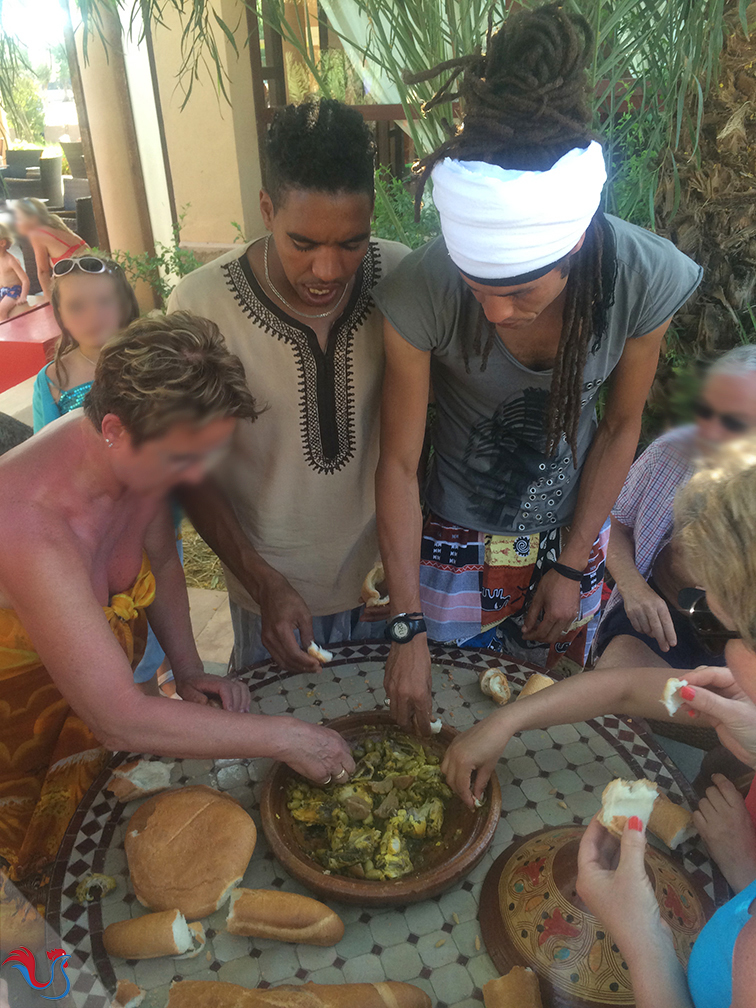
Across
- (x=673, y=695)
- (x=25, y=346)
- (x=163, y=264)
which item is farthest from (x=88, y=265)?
(x=163, y=264)

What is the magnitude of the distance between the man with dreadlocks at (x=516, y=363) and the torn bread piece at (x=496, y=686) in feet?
0.56

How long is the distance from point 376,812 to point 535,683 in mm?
477

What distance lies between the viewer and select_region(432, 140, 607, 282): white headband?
1251 mm

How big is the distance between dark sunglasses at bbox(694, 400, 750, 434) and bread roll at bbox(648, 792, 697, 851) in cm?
70

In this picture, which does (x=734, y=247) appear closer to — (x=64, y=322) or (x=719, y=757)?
(x=719, y=757)

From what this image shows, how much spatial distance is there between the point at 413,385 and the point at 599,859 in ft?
3.35

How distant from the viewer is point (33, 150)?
4.13 ft

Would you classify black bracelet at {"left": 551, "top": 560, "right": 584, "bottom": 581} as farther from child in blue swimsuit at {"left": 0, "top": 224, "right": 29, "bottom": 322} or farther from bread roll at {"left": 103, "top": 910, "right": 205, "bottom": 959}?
child in blue swimsuit at {"left": 0, "top": 224, "right": 29, "bottom": 322}

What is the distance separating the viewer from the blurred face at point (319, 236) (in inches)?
61.6

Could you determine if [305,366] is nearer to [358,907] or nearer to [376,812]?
[376,812]

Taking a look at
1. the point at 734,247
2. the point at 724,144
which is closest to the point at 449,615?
the point at 734,247

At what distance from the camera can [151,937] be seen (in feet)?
3.64

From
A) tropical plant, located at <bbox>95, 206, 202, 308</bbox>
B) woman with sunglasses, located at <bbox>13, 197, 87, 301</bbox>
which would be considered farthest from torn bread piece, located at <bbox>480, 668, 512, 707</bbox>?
tropical plant, located at <bbox>95, 206, 202, 308</bbox>

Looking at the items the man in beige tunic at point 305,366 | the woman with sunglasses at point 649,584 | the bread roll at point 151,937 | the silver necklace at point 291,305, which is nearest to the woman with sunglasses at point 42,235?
the man in beige tunic at point 305,366
